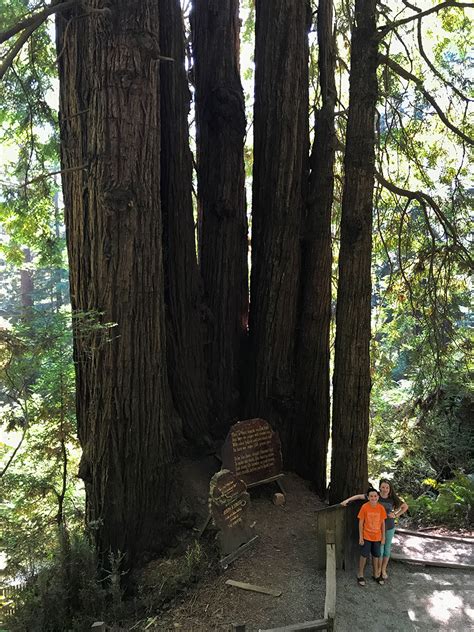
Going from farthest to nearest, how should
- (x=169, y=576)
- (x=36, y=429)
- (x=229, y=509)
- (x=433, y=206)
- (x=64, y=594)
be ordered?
1. (x=36, y=429)
2. (x=433, y=206)
3. (x=229, y=509)
4. (x=169, y=576)
5. (x=64, y=594)

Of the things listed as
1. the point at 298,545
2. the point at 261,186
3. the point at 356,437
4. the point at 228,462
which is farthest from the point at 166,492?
the point at 261,186

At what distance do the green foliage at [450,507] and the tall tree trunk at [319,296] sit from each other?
1668 millimetres

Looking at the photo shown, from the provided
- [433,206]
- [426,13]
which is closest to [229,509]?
[433,206]

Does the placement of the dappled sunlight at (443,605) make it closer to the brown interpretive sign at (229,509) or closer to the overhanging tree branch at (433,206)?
the brown interpretive sign at (229,509)

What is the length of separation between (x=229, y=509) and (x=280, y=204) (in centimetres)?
403

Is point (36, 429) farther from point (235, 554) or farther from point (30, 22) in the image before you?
point (30, 22)

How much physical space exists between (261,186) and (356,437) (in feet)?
12.1

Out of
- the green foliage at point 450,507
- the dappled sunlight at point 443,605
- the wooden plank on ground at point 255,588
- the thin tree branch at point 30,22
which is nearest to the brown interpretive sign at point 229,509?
the wooden plank on ground at point 255,588

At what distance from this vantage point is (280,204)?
22.8ft

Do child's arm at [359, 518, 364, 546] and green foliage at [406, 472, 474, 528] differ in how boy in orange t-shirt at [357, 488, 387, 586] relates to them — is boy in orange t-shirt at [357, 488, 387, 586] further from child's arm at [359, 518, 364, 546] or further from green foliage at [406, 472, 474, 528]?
green foliage at [406, 472, 474, 528]

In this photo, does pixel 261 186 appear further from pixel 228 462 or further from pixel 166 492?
pixel 166 492

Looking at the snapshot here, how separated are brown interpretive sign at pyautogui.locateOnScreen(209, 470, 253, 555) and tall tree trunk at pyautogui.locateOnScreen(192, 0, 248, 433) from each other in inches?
63.6

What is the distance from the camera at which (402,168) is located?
8867 mm

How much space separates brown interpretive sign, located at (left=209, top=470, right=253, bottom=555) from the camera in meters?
5.05
